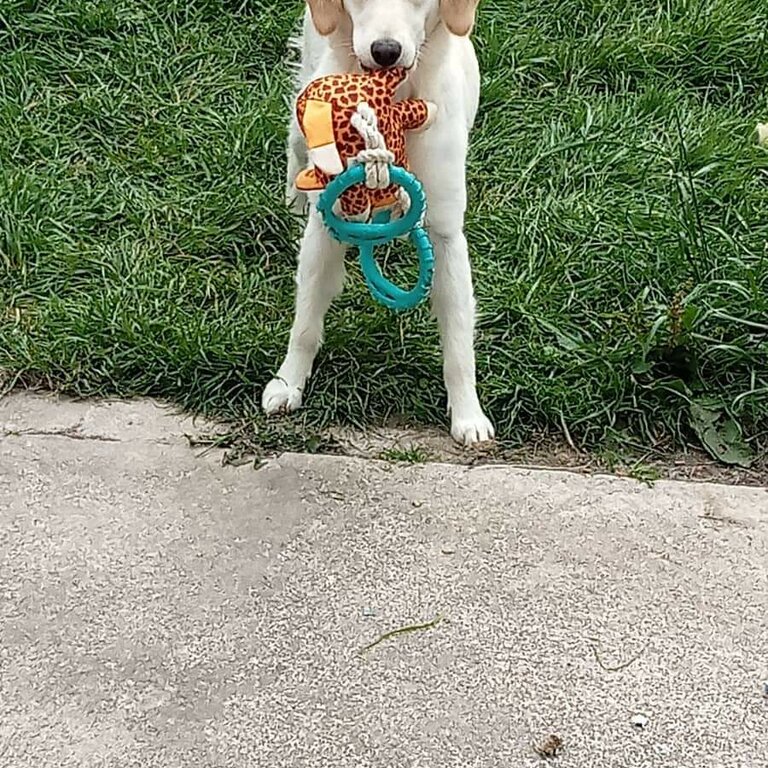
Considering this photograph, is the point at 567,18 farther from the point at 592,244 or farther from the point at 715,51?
the point at 592,244

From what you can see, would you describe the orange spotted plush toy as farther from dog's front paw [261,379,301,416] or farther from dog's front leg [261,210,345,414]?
dog's front paw [261,379,301,416]

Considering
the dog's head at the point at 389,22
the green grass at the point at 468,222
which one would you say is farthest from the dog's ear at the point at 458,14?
the green grass at the point at 468,222

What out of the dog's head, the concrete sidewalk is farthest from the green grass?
the dog's head

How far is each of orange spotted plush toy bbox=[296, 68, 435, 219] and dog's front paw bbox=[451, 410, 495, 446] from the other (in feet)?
1.91

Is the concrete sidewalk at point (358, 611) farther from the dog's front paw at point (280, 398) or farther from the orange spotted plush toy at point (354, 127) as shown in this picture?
the orange spotted plush toy at point (354, 127)

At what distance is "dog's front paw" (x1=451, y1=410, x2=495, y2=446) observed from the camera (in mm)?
2771

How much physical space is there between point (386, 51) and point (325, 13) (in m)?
0.19

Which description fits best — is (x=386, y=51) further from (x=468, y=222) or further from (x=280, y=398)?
(x=468, y=222)

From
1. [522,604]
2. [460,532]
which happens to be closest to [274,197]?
[460,532]

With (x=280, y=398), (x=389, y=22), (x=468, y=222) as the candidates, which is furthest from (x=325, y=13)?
(x=468, y=222)

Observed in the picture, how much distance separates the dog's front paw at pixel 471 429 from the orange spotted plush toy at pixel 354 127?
0.58 m

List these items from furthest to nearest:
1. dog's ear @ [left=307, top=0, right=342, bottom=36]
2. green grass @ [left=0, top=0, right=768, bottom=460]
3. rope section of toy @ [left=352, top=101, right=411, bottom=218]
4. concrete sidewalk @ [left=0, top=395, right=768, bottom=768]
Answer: green grass @ [left=0, top=0, right=768, bottom=460], dog's ear @ [left=307, top=0, right=342, bottom=36], rope section of toy @ [left=352, top=101, right=411, bottom=218], concrete sidewalk @ [left=0, top=395, right=768, bottom=768]

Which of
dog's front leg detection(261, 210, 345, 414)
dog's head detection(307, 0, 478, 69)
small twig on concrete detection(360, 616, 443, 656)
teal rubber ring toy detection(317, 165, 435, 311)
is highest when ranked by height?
dog's head detection(307, 0, 478, 69)

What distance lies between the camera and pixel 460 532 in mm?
2469
